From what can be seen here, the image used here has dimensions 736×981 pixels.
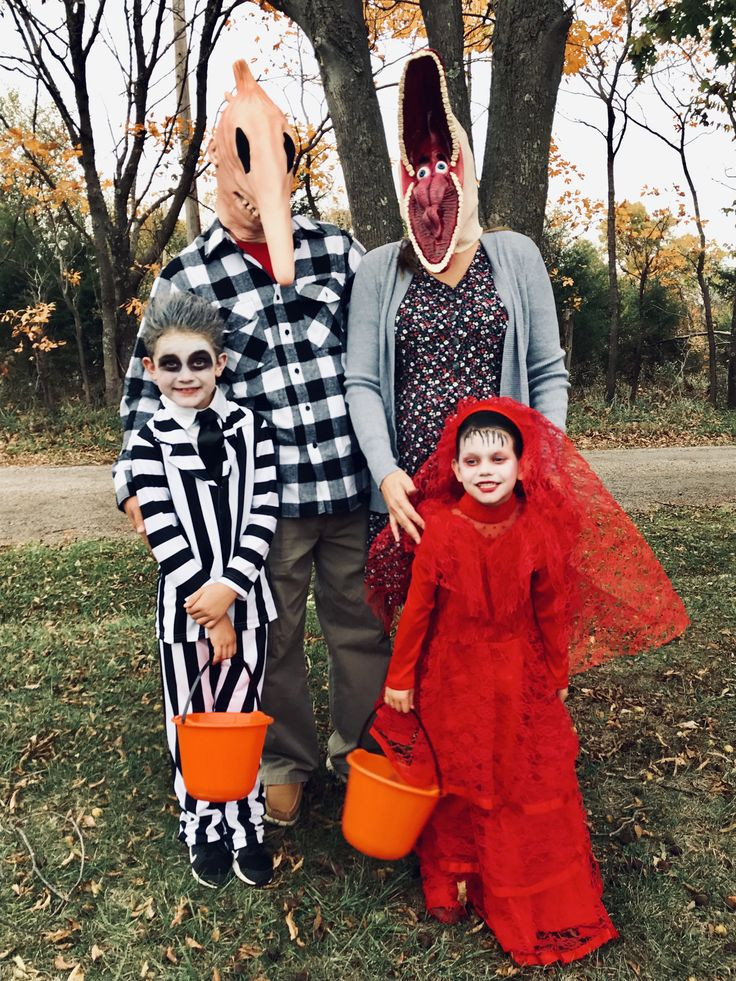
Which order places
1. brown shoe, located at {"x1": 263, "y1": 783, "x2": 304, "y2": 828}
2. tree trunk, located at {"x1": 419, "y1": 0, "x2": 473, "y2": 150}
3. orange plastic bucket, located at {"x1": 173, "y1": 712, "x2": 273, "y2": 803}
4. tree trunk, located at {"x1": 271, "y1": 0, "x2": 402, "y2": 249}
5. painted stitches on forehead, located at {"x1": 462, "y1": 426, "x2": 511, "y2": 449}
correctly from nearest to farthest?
painted stitches on forehead, located at {"x1": 462, "y1": 426, "x2": 511, "y2": 449} → orange plastic bucket, located at {"x1": 173, "y1": 712, "x2": 273, "y2": 803} → brown shoe, located at {"x1": 263, "y1": 783, "x2": 304, "y2": 828} → tree trunk, located at {"x1": 271, "y1": 0, "x2": 402, "y2": 249} → tree trunk, located at {"x1": 419, "y1": 0, "x2": 473, "y2": 150}

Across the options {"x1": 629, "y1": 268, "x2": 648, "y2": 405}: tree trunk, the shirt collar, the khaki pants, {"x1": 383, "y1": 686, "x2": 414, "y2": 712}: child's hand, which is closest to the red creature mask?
the shirt collar

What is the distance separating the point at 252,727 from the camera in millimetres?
2191

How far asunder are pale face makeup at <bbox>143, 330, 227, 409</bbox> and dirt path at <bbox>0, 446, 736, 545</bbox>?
447 centimetres

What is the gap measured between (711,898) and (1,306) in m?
12.6

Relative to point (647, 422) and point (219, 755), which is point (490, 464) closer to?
point (219, 755)

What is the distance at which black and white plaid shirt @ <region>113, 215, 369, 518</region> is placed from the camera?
2.45m

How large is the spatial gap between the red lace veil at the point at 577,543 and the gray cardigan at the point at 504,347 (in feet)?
0.55

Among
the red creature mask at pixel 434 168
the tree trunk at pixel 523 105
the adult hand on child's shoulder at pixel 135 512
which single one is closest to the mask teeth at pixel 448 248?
the red creature mask at pixel 434 168

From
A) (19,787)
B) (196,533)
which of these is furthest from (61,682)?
(196,533)

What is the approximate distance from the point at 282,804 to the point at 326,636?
580 mm

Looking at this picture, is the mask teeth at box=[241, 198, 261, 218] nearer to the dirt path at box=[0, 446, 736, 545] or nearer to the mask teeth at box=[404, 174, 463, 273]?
the mask teeth at box=[404, 174, 463, 273]

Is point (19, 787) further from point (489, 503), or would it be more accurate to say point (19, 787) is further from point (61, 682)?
point (489, 503)

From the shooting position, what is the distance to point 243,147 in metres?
2.34

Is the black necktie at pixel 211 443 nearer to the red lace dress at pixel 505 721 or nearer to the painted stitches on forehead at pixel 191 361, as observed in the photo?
the painted stitches on forehead at pixel 191 361
